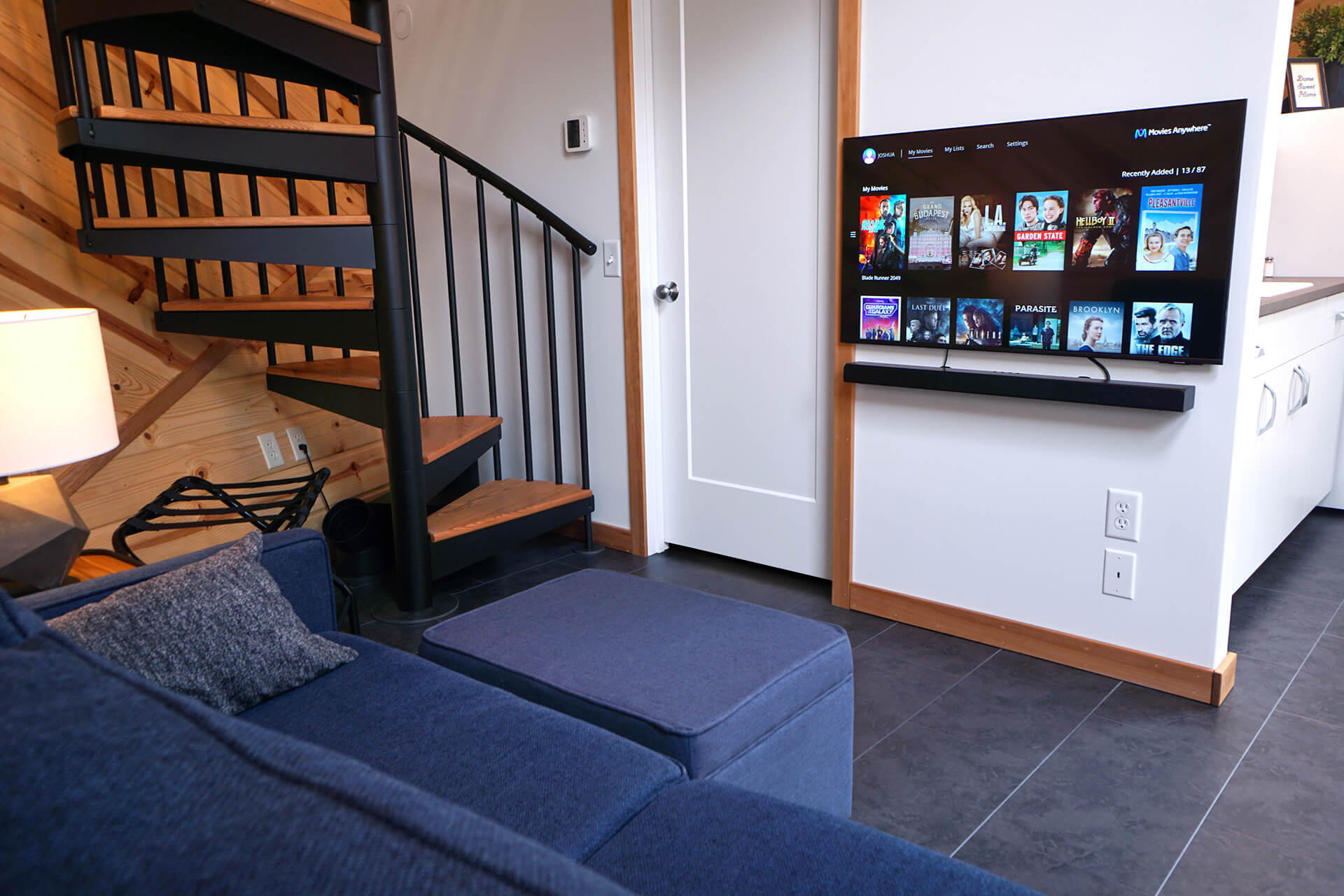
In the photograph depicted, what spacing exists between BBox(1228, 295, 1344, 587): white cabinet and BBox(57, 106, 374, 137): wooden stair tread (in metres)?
2.39

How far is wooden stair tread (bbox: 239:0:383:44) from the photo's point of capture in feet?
7.42

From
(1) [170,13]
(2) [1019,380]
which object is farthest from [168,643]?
(2) [1019,380]

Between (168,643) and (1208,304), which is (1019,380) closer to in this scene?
(1208,304)

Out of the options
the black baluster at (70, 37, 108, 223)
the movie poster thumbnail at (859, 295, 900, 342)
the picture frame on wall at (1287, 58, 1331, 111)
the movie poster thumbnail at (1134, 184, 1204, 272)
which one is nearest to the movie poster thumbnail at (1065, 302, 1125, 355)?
the movie poster thumbnail at (1134, 184, 1204, 272)

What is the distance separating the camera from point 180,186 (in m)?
2.87

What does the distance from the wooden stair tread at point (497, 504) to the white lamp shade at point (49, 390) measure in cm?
129

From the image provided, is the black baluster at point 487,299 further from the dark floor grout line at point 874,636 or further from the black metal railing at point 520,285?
the dark floor grout line at point 874,636

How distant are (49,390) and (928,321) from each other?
2.09m

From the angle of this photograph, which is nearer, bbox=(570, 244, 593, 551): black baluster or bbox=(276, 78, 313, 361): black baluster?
bbox=(276, 78, 313, 361): black baluster

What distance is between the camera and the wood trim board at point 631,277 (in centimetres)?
316

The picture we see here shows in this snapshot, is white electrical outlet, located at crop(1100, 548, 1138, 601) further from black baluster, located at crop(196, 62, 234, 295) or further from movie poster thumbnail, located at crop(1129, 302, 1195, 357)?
black baluster, located at crop(196, 62, 234, 295)

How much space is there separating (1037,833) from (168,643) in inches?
62.0

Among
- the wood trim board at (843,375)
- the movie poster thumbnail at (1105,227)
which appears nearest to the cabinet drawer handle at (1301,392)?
the movie poster thumbnail at (1105,227)

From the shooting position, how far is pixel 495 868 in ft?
1.47
